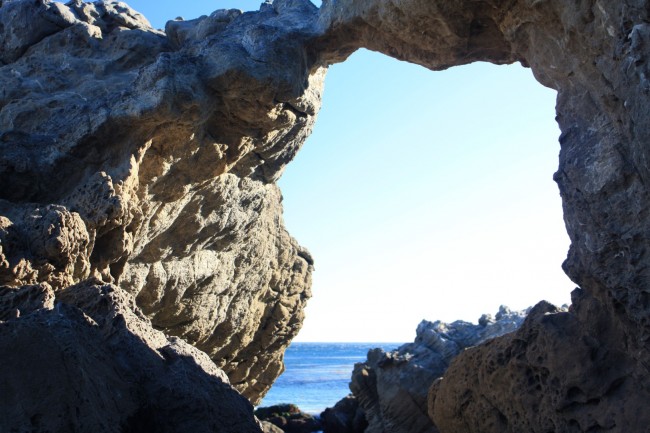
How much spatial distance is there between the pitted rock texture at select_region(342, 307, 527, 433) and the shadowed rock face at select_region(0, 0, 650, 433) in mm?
3881

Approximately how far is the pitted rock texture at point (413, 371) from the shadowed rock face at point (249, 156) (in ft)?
12.7

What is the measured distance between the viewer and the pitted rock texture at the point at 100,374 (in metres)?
4.68

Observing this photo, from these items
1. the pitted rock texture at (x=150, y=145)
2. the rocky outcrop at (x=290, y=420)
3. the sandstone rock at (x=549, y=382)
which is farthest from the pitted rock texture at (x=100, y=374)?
the rocky outcrop at (x=290, y=420)

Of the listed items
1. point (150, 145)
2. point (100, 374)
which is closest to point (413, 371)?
point (150, 145)

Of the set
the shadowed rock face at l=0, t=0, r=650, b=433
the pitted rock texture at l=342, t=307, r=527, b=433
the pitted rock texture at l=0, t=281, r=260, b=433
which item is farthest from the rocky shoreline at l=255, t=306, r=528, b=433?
the pitted rock texture at l=0, t=281, r=260, b=433

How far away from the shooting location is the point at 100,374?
5238 mm

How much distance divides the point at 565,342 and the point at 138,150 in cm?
597

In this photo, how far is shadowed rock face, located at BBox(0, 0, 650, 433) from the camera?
6.29 meters

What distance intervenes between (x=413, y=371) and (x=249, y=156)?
7056 millimetres

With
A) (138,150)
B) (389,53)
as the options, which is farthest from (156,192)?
(389,53)

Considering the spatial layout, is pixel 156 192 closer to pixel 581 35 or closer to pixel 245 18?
pixel 245 18

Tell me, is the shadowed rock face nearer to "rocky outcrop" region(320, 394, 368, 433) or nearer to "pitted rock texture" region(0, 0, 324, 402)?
"pitted rock texture" region(0, 0, 324, 402)

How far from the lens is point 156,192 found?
394 inches

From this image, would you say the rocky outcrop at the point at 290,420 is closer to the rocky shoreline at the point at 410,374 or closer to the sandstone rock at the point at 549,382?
the rocky shoreline at the point at 410,374
